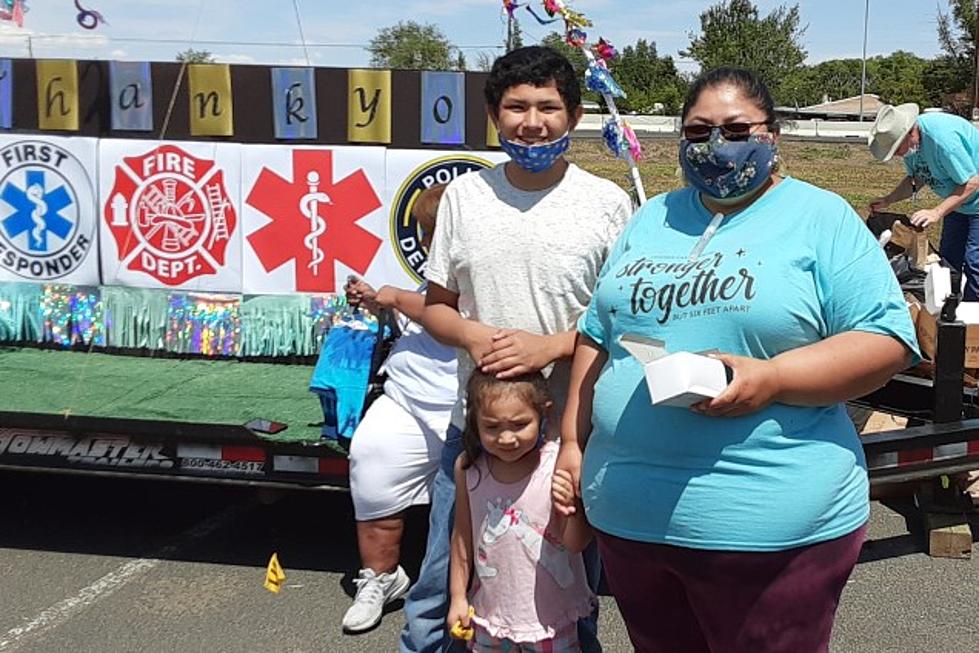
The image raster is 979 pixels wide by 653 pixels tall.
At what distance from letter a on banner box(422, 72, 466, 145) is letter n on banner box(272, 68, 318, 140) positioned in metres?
0.61

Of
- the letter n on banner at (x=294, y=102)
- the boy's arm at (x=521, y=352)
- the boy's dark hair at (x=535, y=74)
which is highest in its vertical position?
the letter n on banner at (x=294, y=102)

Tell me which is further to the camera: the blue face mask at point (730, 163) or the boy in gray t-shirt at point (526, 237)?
the boy in gray t-shirt at point (526, 237)

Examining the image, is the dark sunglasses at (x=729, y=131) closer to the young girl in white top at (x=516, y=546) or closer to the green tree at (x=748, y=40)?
the young girl in white top at (x=516, y=546)

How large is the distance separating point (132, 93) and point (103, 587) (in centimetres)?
269

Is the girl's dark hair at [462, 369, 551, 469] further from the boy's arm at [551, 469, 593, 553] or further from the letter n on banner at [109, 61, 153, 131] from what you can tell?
the letter n on banner at [109, 61, 153, 131]

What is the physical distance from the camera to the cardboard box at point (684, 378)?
1.79 metres

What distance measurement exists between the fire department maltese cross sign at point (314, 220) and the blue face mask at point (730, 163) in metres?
3.29

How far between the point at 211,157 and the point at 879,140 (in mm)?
3526

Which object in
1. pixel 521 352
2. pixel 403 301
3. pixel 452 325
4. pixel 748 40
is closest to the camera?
pixel 521 352

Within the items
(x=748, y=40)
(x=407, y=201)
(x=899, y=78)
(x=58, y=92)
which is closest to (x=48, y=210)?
(x=58, y=92)

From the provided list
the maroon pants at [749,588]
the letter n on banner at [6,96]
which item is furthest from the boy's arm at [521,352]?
the letter n on banner at [6,96]

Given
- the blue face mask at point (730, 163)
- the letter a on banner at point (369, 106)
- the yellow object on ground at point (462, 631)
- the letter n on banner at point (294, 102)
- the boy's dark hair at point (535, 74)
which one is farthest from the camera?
the letter n on banner at point (294, 102)

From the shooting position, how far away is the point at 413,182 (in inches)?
202

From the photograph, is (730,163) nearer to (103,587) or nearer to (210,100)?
(103,587)
